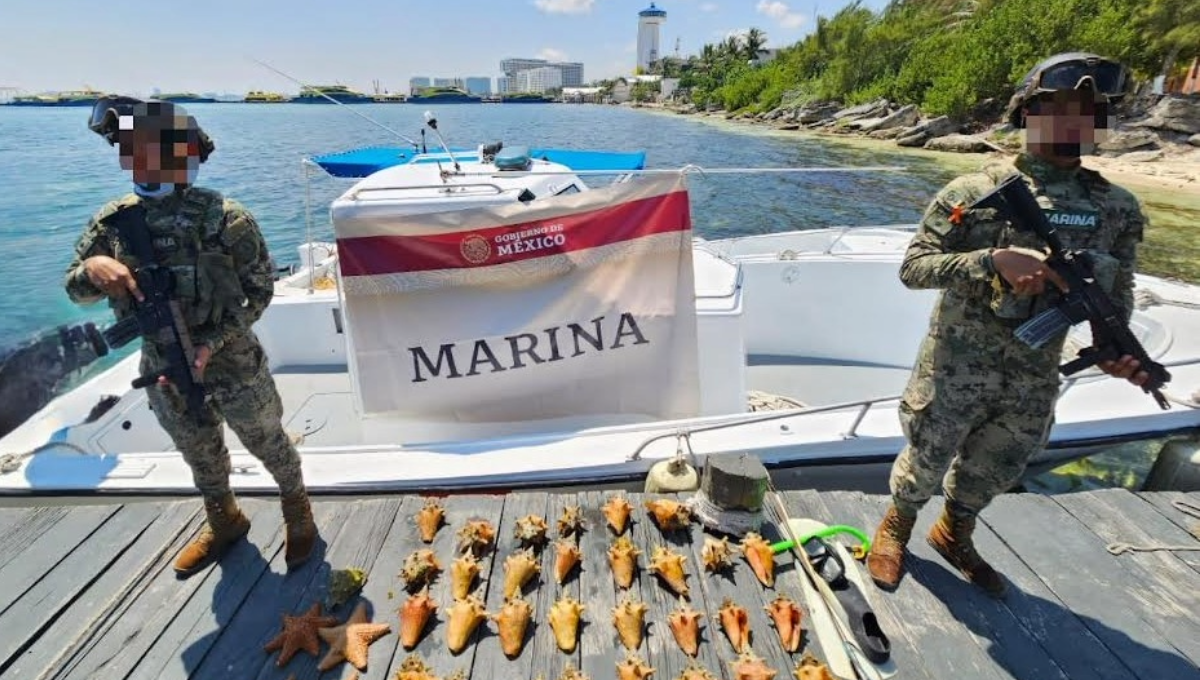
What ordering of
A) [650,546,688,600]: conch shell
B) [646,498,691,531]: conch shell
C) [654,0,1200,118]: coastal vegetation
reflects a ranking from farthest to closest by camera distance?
[654,0,1200,118]: coastal vegetation → [646,498,691,531]: conch shell → [650,546,688,600]: conch shell

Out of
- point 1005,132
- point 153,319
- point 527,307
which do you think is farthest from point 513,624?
point 1005,132

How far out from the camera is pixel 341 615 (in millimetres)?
2527

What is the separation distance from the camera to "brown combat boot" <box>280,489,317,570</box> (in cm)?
278

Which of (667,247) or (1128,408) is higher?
(667,247)

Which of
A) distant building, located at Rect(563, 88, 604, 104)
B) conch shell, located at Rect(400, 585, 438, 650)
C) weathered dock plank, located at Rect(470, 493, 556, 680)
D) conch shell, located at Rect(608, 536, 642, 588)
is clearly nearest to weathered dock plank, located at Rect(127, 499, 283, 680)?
conch shell, located at Rect(400, 585, 438, 650)

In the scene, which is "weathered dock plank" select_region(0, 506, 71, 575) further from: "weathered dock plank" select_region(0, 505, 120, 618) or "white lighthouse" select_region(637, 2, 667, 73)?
"white lighthouse" select_region(637, 2, 667, 73)

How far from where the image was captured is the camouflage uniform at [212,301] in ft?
7.52

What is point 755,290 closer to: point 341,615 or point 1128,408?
point 1128,408

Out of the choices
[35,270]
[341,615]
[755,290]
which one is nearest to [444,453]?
[341,615]

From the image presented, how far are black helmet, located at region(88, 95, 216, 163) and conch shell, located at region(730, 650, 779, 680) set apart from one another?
286 centimetres

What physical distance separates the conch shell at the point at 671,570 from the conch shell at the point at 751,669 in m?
0.41

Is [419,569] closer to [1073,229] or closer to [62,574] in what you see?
[62,574]

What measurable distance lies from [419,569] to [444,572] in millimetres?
150

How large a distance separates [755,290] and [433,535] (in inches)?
186
